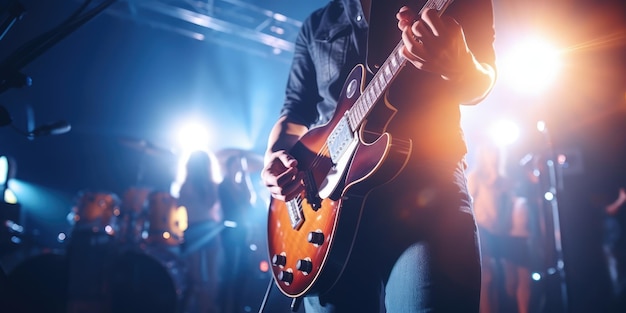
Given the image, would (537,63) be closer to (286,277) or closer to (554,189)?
(554,189)

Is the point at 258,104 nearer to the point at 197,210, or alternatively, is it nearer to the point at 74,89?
the point at 74,89

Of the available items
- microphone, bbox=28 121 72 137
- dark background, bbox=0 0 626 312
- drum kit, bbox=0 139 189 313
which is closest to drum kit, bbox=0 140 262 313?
drum kit, bbox=0 139 189 313

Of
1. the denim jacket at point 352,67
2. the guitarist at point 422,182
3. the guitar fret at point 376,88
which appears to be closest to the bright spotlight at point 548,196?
the denim jacket at point 352,67

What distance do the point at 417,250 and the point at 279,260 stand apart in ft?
2.80

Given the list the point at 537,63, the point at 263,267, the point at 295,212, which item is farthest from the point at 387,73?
the point at 263,267

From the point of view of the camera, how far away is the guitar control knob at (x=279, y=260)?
6.92 feet

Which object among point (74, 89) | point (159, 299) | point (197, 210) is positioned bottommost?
point (159, 299)

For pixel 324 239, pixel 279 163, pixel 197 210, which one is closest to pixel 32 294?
pixel 197 210

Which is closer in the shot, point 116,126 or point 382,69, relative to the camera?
point 382,69

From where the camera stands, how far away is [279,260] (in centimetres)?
214

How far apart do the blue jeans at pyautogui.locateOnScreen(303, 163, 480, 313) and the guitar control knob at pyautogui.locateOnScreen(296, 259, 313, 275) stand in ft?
0.47

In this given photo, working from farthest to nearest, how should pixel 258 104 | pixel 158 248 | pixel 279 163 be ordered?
pixel 258 104 < pixel 158 248 < pixel 279 163

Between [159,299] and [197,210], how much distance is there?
2198mm

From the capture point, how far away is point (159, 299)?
552 cm
